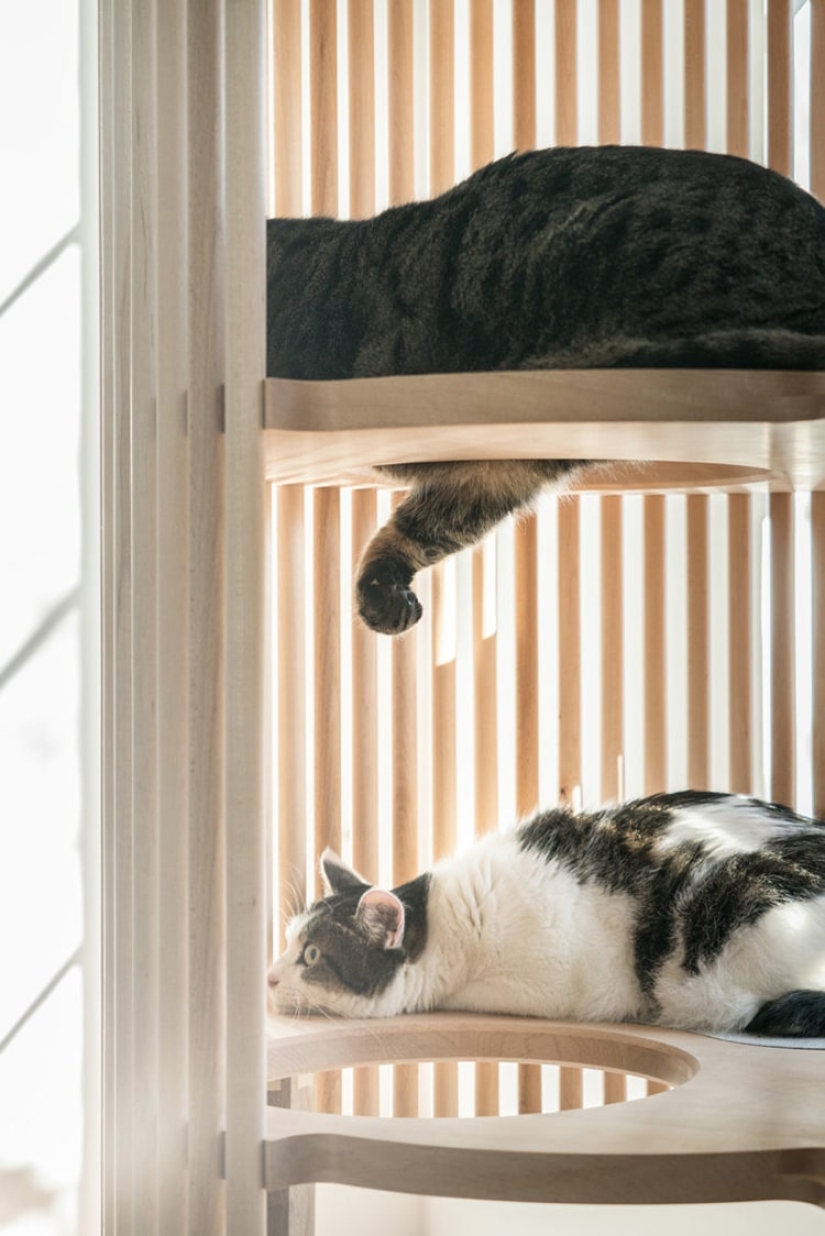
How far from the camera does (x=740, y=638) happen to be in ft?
3.96

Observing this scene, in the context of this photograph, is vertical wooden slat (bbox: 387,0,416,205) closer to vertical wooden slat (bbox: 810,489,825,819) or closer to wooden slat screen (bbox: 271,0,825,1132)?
wooden slat screen (bbox: 271,0,825,1132)

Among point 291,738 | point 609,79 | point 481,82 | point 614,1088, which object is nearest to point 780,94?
point 609,79

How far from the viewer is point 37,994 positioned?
1640 mm

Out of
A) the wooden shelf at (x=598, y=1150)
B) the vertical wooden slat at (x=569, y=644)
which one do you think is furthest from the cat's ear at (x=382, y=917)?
the wooden shelf at (x=598, y=1150)

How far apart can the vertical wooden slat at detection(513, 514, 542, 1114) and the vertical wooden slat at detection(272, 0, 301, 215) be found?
1.27 ft

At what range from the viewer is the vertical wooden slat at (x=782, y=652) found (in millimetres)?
1183

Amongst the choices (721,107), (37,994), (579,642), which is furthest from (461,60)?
(37,994)

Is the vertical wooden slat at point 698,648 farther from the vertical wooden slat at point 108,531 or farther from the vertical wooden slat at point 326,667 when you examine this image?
the vertical wooden slat at point 108,531

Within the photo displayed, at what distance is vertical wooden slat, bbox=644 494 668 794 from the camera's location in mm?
1218

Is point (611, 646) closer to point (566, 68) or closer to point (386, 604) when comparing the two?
point (386, 604)

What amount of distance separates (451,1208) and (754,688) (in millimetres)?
773

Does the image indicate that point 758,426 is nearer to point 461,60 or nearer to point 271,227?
point 271,227

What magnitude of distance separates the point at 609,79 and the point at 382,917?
2.59 ft

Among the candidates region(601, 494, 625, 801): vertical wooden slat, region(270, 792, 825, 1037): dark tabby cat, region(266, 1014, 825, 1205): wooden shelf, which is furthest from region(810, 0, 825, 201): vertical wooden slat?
region(266, 1014, 825, 1205): wooden shelf
